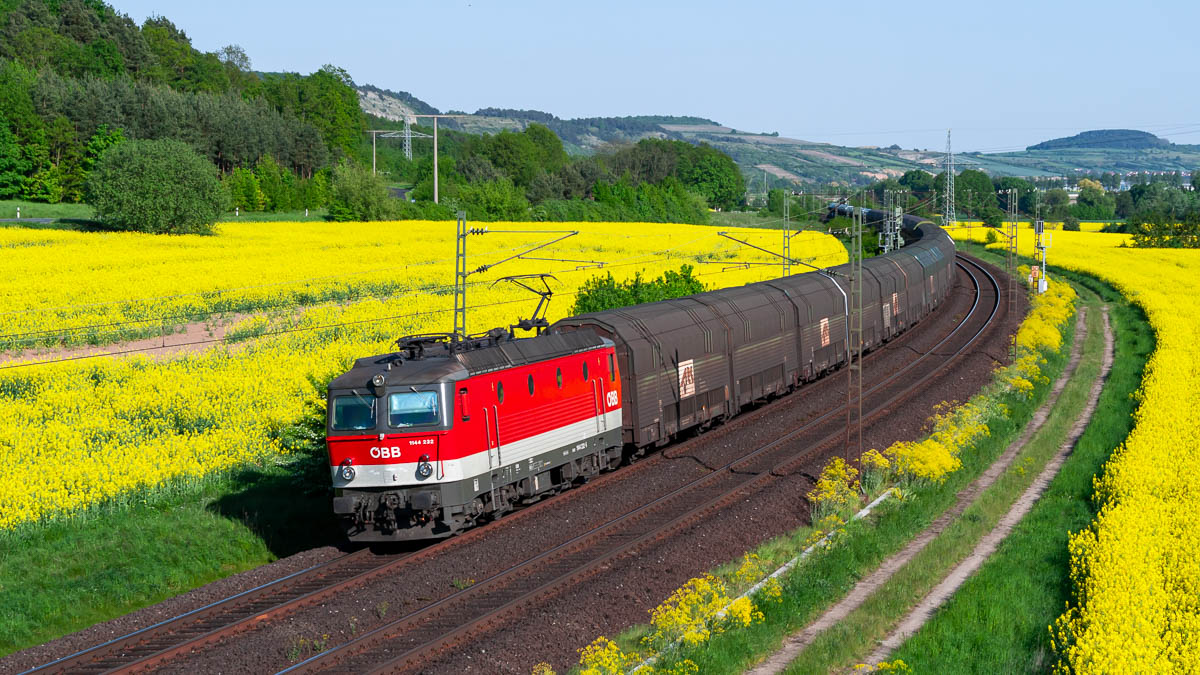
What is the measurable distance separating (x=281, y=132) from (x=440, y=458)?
116577 mm

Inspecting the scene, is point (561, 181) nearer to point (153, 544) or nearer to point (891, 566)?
point (153, 544)

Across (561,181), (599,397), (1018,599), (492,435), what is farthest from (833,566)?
(561,181)

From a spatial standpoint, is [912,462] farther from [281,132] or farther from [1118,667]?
[281,132]

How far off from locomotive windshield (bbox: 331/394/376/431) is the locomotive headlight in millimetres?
1198

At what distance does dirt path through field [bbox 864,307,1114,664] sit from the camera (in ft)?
56.4

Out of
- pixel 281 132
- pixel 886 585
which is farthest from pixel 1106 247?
pixel 886 585

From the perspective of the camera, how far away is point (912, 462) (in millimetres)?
25578

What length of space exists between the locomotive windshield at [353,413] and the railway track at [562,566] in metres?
4.00

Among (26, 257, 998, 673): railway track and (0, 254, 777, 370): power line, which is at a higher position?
(0, 254, 777, 370): power line

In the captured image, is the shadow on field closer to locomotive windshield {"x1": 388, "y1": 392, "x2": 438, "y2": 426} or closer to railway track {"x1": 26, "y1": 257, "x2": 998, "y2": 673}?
railway track {"x1": 26, "y1": 257, "x2": 998, "y2": 673}

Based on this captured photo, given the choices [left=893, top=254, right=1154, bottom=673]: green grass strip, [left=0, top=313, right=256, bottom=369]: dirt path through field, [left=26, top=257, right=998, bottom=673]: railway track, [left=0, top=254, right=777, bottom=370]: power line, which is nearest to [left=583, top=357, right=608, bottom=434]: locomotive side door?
[left=26, top=257, right=998, bottom=673]: railway track

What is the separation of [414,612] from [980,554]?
11.1 meters

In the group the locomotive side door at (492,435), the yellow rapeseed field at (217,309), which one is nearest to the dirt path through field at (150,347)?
the yellow rapeseed field at (217,309)

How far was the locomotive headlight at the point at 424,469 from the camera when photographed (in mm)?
20438
